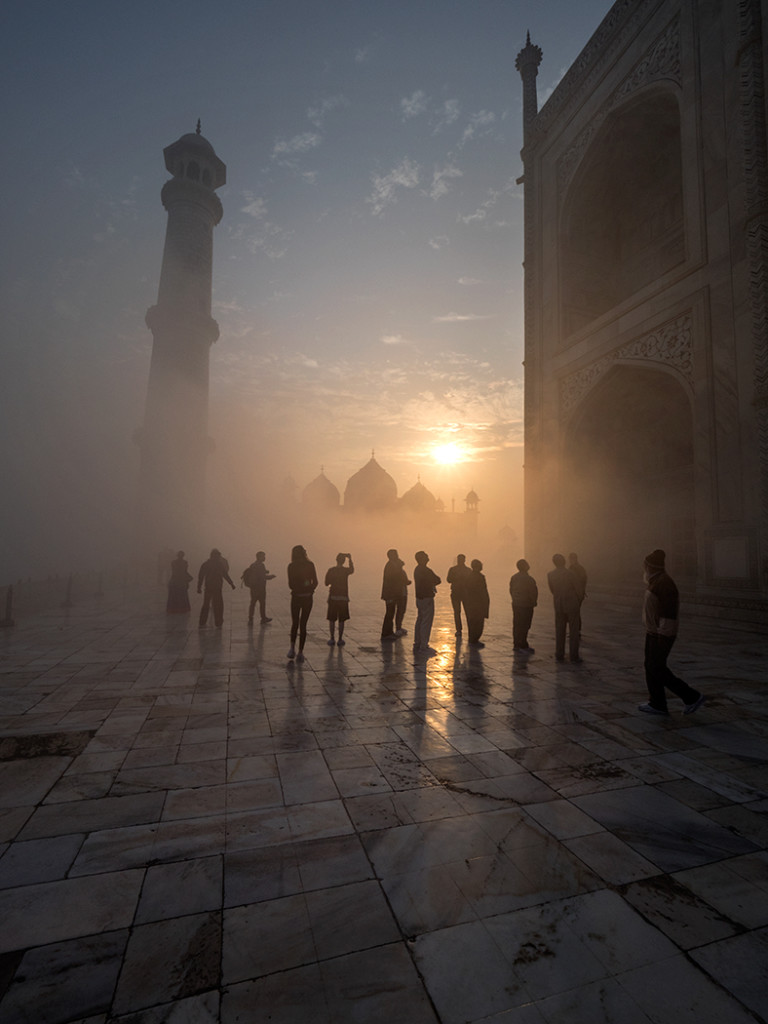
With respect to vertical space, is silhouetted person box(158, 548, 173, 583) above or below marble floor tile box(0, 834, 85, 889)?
above

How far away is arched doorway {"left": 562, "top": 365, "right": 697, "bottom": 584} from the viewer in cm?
1536

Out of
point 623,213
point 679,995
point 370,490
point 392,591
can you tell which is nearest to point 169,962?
point 679,995

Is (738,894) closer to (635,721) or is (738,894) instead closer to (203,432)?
(635,721)

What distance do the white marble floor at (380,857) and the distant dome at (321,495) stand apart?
47.7 m

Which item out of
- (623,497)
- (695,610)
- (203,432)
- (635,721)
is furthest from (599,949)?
(203,432)

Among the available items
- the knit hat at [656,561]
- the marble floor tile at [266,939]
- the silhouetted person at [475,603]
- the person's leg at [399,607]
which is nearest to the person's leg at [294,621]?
the person's leg at [399,607]

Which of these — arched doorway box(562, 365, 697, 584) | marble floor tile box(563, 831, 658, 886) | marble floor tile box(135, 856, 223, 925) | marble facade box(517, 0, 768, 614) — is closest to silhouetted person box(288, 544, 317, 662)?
marble floor tile box(135, 856, 223, 925)

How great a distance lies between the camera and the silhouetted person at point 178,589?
11.3 metres

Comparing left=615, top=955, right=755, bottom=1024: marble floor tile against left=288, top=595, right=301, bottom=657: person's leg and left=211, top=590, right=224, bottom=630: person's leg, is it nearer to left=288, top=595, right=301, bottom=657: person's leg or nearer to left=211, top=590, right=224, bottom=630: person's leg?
left=288, top=595, right=301, bottom=657: person's leg

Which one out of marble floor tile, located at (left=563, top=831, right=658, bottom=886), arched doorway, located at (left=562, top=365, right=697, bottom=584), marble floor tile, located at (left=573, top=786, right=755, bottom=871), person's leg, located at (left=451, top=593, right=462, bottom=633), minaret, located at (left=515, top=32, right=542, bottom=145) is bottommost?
marble floor tile, located at (left=563, top=831, right=658, bottom=886)

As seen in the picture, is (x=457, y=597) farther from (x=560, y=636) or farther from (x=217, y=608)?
(x=217, y=608)

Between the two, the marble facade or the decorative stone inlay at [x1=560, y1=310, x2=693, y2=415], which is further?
the decorative stone inlay at [x1=560, y1=310, x2=693, y2=415]

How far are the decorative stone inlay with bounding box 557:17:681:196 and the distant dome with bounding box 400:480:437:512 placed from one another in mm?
36182

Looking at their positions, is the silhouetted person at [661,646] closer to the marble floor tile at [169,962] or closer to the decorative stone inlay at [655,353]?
the marble floor tile at [169,962]
